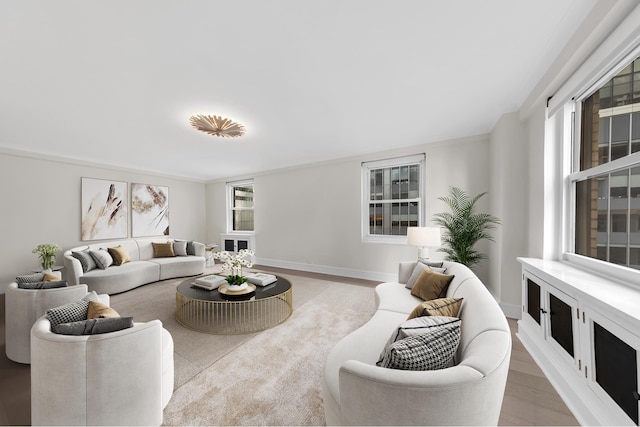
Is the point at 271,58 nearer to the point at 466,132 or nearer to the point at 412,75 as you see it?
the point at 412,75

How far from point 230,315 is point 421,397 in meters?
2.57

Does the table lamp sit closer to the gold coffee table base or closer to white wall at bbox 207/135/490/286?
white wall at bbox 207/135/490/286

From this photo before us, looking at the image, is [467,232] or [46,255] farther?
[46,255]

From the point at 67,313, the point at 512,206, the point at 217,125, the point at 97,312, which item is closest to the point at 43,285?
the point at 67,313

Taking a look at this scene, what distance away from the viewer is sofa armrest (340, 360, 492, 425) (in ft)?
2.81

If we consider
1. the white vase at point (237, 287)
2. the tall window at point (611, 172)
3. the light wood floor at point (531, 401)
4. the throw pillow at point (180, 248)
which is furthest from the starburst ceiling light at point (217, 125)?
the light wood floor at point (531, 401)

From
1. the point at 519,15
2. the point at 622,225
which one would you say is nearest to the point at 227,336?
the point at 622,225

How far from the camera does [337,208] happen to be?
504cm

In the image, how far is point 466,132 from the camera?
362 centimetres

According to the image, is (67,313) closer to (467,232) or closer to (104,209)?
(467,232)

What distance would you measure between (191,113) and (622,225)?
4264mm

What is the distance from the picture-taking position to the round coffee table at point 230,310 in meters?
2.61

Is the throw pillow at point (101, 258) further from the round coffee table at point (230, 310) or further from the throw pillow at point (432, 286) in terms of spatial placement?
the throw pillow at point (432, 286)

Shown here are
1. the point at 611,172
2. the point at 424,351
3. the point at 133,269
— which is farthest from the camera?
the point at 133,269
